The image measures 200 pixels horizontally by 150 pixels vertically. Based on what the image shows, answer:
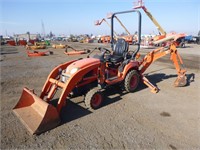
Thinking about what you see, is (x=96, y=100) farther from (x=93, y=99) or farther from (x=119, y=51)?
(x=119, y=51)

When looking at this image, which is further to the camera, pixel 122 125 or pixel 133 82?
pixel 133 82

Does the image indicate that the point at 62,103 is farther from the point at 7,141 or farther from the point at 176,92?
the point at 176,92

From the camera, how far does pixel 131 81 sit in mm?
5430

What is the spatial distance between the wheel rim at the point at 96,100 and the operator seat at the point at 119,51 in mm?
1260

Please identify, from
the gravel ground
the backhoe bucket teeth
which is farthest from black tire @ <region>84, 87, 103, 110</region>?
the backhoe bucket teeth

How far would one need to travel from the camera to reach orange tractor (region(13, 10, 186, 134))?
11.8 feet

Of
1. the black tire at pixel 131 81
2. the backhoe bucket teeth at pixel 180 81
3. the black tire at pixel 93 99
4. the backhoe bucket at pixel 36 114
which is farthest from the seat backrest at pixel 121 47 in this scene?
the backhoe bucket at pixel 36 114

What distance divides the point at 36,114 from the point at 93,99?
1.36 metres

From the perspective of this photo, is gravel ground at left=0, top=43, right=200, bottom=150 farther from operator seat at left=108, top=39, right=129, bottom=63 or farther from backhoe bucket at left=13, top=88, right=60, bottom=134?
operator seat at left=108, top=39, right=129, bottom=63

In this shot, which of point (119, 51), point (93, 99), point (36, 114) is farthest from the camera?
point (119, 51)

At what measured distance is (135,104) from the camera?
466cm

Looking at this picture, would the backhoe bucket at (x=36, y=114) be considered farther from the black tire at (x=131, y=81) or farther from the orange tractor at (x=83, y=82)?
the black tire at (x=131, y=81)

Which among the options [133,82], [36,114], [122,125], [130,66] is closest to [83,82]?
[36,114]

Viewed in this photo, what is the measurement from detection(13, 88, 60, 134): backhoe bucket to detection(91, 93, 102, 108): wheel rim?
1.02 metres
